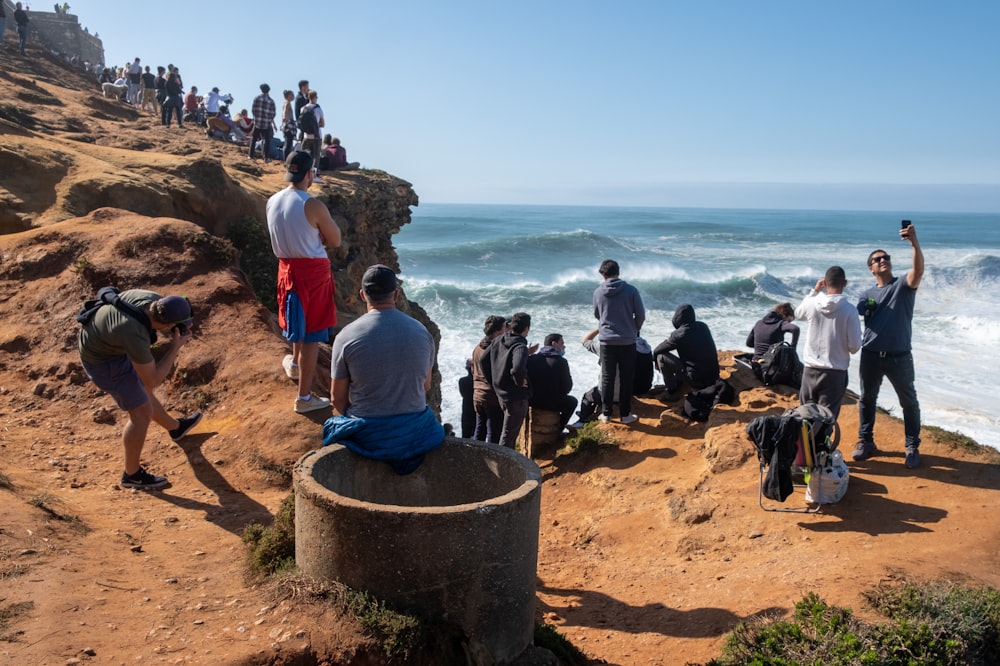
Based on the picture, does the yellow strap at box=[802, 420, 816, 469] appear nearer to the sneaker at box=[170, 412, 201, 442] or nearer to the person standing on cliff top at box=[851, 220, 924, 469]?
the person standing on cliff top at box=[851, 220, 924, 469]

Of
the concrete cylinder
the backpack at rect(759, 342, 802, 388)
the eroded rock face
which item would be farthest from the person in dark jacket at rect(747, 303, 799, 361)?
the concrete cylinder

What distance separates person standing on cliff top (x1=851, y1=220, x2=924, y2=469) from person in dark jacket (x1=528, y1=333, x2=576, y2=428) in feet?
10.2

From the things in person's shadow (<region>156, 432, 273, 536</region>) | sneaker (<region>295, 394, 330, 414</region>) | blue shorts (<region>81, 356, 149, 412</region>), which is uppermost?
blue shorts (<region>81, 356, 149, 412</region>)

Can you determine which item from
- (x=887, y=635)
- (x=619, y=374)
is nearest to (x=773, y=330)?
(x=619, y=374)

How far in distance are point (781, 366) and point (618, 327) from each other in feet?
6.80

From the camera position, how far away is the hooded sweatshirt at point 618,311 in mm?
8305

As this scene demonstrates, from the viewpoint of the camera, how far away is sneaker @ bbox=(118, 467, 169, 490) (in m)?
5.65

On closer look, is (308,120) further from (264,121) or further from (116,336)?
(116,336)

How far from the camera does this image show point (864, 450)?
23.4ft

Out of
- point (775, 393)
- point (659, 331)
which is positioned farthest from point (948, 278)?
point (775, 393)

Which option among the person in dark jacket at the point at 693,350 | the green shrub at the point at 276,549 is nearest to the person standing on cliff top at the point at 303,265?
the green shrub at the point at 276,549

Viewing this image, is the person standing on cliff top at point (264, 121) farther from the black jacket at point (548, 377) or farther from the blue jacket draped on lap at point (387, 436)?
the blue jacket draped on lap at point (387, 436)

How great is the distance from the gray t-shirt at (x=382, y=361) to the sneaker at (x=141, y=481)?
220cm

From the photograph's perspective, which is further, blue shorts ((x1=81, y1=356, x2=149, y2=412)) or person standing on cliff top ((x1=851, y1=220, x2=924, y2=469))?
person standing on cliff top ((x1=851, y1=220, x2=924, y2=469))
